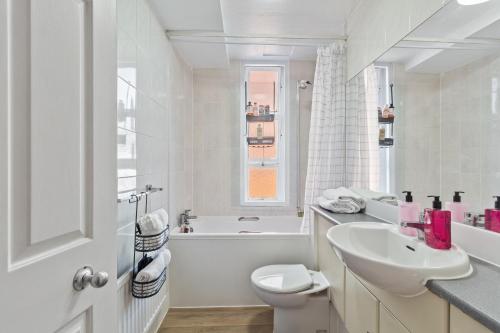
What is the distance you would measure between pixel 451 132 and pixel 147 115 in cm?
176

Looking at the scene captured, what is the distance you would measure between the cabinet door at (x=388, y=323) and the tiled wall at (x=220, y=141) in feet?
7.07

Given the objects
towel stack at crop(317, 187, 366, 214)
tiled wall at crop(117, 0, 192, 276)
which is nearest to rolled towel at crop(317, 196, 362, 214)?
towel stack at crop(317, 187, 366, 214)

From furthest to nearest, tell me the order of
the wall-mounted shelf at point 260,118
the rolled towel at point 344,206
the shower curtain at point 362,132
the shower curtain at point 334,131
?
the wall-mounted shelf at point 260,118, the shower curtain at point 334,131, the shower curtain at point 362,132, the rolled towel at point 344,206

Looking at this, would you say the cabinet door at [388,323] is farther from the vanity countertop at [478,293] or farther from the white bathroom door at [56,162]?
the white bathroom door at [56,162]

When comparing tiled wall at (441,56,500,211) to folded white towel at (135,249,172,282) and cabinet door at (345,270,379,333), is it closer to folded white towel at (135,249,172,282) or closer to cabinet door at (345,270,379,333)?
cabinet door at (345,270,379,333)

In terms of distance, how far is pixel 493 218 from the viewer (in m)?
1.03

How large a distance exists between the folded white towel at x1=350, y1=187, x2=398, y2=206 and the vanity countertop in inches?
32.0

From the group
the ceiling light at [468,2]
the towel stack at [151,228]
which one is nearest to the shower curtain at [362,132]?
the ceiling light at [468,2]

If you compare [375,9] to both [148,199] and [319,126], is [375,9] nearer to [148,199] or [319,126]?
[319,126]

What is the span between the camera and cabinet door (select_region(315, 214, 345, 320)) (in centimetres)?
164

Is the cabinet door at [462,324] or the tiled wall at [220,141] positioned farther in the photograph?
the tiled wall at [220,141]

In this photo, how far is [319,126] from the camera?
2.59 m

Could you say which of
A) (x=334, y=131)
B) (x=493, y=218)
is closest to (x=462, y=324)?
(x=493, y=218)

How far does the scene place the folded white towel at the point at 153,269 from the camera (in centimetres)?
153
